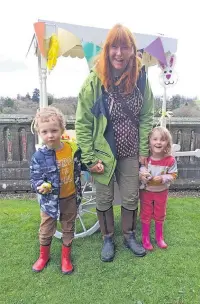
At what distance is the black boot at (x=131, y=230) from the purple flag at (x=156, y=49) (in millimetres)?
1652

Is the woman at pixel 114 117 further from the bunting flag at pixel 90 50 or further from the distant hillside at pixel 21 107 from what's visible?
the distant hillside at pixel 21 107

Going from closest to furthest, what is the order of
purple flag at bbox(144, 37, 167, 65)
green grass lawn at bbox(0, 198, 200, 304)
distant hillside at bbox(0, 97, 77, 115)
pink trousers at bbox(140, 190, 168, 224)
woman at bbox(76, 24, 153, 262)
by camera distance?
green grass lawn at bbox(0, 198, 200, 304) < woman at bbox(76, 24, 153, 262) < pink trousers at bbox(140, 190, 168, 224) < purple flag at bbox(144, 37, 167, 65) < distant hillside at bbox(0, 97, 77, 115)

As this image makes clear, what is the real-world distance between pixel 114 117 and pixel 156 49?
1193 millimetres

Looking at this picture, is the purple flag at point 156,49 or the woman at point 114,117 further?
the purple flag at point 156,49

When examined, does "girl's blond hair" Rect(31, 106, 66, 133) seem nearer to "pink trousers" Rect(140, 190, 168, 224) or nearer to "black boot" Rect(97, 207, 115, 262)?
"black boot" Rect(97, 207, 115, 262)

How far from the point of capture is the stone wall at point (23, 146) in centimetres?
459

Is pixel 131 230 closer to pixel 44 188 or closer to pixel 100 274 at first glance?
pixel 100 274

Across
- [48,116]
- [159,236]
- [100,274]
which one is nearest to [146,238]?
[159,236]

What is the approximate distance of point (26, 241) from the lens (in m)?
2.89

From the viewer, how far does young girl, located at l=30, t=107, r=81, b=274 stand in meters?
2.23

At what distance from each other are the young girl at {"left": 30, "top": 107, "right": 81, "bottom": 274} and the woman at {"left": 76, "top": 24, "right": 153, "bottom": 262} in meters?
0.15

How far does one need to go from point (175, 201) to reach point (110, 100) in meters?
2.32

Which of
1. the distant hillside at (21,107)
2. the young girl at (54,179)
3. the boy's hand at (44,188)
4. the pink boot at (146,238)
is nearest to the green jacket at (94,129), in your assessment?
the young girl at (54,179)

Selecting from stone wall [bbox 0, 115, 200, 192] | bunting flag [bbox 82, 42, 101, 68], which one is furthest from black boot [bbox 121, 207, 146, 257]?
stone wall [bbox 0, 115, 200, 192]
